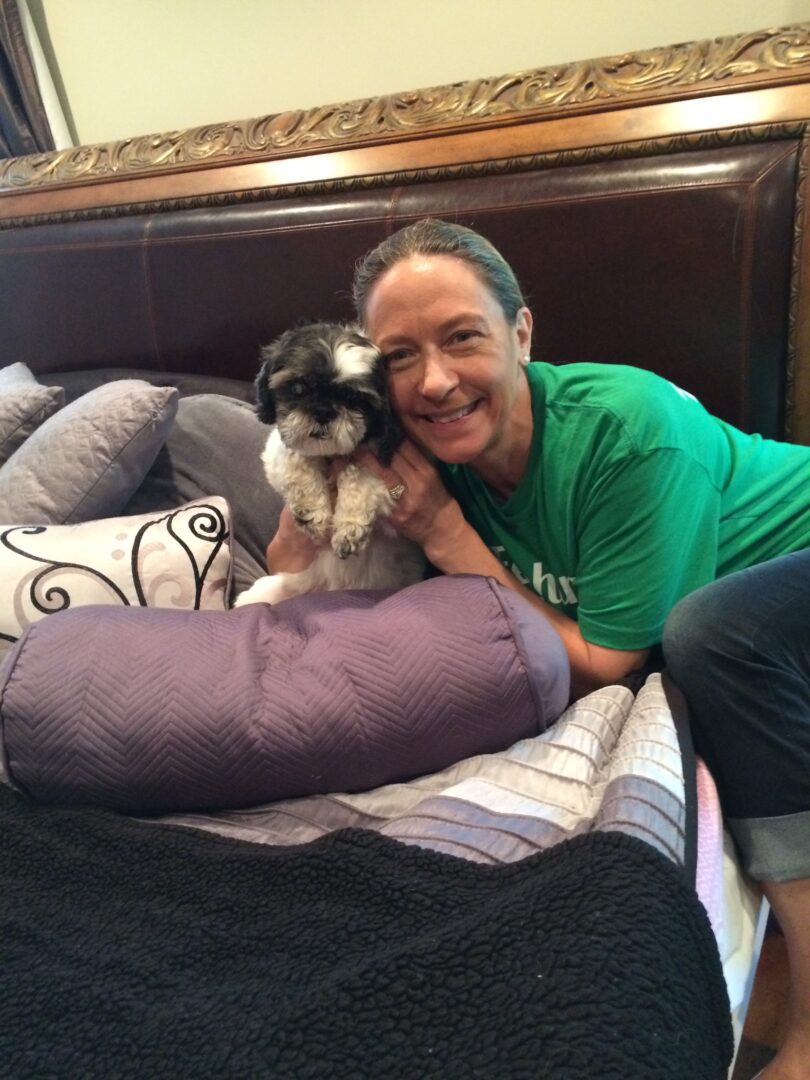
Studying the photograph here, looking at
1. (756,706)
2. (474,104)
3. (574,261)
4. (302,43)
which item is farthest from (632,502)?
(302,43)

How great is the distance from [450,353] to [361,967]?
0.81 metres

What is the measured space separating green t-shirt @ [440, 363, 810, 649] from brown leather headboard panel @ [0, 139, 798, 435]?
261 mm

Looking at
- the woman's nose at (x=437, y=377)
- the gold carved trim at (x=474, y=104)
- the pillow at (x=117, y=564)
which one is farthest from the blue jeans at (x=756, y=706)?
the gold carved trim at (x=474, y=104)

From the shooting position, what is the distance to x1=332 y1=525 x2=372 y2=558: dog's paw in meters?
1.21

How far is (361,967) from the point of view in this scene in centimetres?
66

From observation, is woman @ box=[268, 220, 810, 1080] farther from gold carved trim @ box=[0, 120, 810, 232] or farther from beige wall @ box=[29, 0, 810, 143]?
beige wall @ box=[29, 0, 810, 143]

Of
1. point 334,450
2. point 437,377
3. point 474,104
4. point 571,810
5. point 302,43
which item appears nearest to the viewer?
point 571,810

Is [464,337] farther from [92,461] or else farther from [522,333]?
[92,461]

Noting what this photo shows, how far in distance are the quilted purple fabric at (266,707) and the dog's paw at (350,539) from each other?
0.24 m

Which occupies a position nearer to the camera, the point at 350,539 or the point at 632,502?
the point at 632,502

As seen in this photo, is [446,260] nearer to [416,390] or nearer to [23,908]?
[416,390]

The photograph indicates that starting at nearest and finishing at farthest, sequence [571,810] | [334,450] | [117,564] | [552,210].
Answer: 1. [571,810]
2. [334,450]
3. [117,564]
4. [552,210]

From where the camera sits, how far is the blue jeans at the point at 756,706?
97cm

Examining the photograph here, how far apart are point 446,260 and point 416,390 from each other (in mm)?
197
